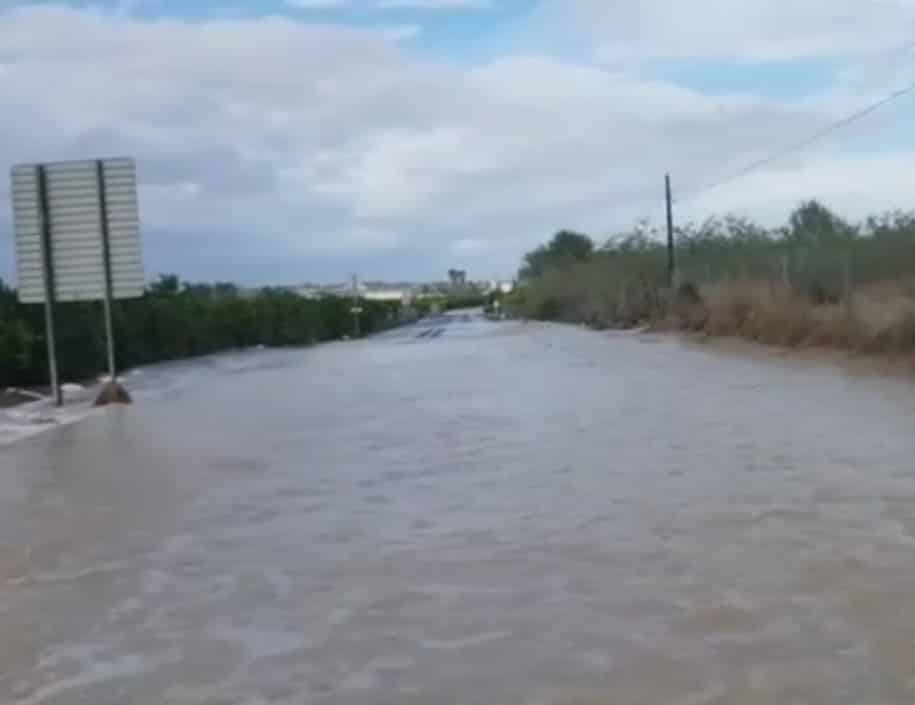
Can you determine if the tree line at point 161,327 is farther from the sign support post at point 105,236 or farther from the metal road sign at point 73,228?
the sign support post at point 105,236

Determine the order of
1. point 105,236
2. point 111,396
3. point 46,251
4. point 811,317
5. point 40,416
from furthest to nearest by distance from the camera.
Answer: point 811,317 < point 105,236 < point 46,251 < point 111,396 < point 40,416

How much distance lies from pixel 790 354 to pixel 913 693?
21.8 metres

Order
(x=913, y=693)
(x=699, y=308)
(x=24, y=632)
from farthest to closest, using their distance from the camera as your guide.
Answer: (x=699, y=308) → (x=24, y=632) → (x=913, y=693)

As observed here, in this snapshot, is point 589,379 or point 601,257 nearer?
point 589,379

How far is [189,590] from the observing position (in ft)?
24.4

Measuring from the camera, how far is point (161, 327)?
3944 cm

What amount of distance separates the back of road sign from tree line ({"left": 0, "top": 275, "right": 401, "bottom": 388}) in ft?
6.85

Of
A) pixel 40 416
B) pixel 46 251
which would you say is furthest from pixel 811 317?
pixel 40 416

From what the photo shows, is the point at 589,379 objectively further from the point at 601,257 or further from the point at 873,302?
the point at 601,257

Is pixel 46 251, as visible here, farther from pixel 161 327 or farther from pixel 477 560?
pixel 477 560

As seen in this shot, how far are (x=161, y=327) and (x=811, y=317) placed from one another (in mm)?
18486

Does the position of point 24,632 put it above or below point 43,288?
below

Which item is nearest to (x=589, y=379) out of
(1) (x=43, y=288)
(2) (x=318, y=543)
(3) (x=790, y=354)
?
(3) (x=790, y=354)

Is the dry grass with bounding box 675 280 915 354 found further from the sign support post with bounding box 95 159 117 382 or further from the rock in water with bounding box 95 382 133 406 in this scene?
the sign support post with bounding box 95 159 117 382
